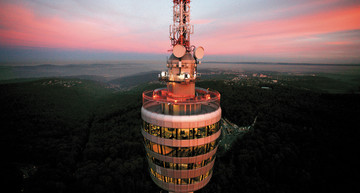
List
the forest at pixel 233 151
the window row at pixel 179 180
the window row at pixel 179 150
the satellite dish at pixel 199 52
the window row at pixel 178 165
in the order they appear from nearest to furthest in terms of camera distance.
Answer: the window row at pixel 179 150 < the window row at pixel 178 165 < the window row at pixel 179 180 < the satellite dish at pixel 199 52 < the forest at pixel 233 151

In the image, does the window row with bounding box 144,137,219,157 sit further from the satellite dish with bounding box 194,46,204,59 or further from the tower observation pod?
the satellite dish with bounding box 194,46,204,59

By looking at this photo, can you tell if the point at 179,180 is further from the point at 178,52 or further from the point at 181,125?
the point at 178,52

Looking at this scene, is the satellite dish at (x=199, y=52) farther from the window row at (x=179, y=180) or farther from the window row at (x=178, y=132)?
the window row at (x=179, y=180)

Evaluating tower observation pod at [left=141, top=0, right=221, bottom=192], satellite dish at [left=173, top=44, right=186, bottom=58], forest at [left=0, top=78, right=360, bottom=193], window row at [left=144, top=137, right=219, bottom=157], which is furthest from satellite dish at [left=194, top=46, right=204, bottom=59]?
forest at [left=0, top=78, right=360, bottom=193]

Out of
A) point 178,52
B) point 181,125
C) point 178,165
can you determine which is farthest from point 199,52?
point 178,165

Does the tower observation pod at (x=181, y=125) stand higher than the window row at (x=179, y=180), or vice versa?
the tower observation pod at (x=181, y=125)

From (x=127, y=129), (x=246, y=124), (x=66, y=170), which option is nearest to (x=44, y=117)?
(x=127, y=129)

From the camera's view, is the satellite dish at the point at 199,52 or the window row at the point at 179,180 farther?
the satellite dish at the point at 199,52

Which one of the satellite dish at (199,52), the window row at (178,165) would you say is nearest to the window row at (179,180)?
the window row at (178,165)
